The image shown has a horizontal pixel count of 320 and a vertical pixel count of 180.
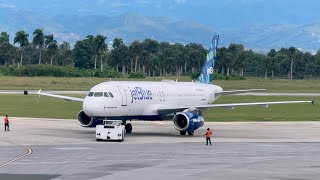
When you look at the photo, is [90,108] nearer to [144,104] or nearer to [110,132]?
[110,132]

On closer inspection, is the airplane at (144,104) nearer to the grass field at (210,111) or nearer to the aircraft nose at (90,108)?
the aircraft nose at (90,108)

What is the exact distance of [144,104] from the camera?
2613 inches

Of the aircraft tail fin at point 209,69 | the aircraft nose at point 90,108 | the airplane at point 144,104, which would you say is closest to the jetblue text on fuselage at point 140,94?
the airplane at point 144,104

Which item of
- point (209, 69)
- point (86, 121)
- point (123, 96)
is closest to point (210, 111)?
point (209, 69)

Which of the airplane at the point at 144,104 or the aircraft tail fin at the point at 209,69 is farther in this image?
the aircraft tail fin at the point at 209,69

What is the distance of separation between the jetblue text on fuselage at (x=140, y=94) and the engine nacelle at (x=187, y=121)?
9.81ft

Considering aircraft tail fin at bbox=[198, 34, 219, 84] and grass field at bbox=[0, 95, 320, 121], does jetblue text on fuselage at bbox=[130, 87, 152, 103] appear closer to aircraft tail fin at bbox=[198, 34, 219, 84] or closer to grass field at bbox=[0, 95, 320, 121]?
aircraft tail fin at bbox=[198, 34, 219, 84]

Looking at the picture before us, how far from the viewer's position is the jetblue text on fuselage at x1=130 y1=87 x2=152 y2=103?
2557 inches

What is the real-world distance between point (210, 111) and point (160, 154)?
51816 millimetres

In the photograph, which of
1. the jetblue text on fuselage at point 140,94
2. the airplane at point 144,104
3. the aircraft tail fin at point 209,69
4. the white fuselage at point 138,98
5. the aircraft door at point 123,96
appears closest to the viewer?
the white fuselage at point 138,98

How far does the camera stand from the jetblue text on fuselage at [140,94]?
213 ft

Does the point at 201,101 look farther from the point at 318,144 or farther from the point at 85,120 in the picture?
the point at 318,144

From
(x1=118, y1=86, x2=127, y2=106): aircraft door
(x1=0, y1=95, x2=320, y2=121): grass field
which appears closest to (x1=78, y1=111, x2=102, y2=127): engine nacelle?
(x1=118, y1=86, x2=127, y2=106): aircraft door

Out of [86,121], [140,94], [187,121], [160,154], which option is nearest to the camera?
[160,154]
